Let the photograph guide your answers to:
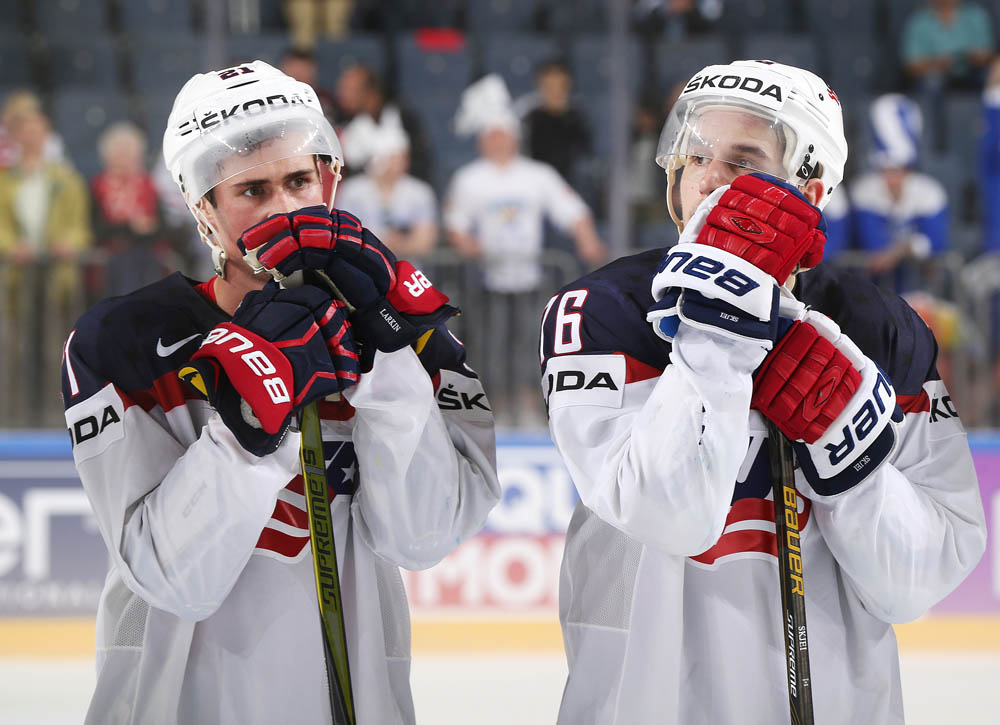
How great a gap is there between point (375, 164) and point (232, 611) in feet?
15.7

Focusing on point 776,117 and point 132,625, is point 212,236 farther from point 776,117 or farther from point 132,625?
point 776,117

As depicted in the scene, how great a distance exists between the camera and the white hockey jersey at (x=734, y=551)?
1885mm

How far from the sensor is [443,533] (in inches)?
80.8

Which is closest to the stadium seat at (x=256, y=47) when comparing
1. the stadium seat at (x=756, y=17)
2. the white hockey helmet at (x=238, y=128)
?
the stadium seat at (x=756, y=17)

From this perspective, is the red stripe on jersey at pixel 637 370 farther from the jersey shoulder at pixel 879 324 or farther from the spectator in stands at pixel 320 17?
the spectator in stands at pixel 320 17

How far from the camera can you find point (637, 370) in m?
1.91

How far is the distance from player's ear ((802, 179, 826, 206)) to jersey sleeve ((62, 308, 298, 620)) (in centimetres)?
89

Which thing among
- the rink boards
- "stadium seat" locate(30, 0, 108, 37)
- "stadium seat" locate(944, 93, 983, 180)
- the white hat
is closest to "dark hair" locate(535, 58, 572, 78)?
the white hat

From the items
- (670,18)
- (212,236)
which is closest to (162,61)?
(670,18)

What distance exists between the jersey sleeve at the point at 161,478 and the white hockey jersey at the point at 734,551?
1.55 ft

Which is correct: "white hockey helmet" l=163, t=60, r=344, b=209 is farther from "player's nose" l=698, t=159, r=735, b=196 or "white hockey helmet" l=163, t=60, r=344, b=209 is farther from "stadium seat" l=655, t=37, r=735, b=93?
"stadium seat" l=655, t=37, r=735, b=93

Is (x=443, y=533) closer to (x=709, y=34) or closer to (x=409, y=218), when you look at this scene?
(x=409, y=218)

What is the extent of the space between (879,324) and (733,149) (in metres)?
0.37

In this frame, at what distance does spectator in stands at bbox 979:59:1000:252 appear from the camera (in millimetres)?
6773
